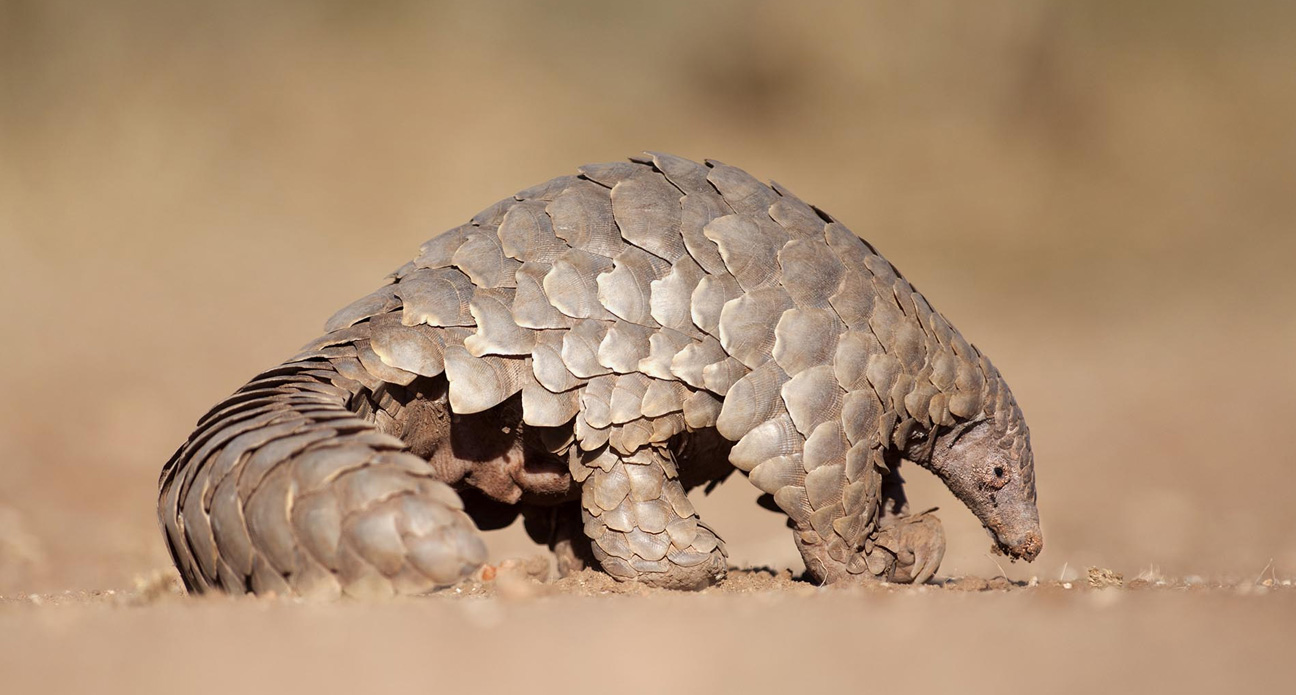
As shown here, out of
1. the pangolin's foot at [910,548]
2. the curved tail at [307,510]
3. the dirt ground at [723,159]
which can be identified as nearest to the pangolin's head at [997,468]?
the pangolin's foot at [910,548]

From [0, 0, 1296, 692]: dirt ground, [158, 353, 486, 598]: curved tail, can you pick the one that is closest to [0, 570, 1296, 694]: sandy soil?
[158, 353, 486, 598]: curved tail

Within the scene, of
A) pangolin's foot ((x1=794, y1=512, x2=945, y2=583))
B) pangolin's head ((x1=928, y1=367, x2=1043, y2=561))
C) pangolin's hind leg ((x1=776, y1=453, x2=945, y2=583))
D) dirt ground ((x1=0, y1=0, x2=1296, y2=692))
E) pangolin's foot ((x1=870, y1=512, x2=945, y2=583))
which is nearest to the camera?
pangolin's hind leg ((x1=776, y1=453, x2=945, y2=583))

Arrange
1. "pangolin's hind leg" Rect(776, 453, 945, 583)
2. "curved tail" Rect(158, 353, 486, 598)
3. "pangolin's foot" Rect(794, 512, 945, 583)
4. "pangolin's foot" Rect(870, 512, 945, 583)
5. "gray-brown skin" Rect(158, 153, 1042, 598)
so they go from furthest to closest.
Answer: "pangolin's foot" Rect(870, 512, 945, 583)
"pangolin's foot" Rect(794, 512, 945, 583)
"pangolin's hind leg" Rect(776, 453, 945, 583)
"gray-brown skin" Rect(158, 153, 1042, 598)
"curved tail" Rect(158, 353, 486, 598)

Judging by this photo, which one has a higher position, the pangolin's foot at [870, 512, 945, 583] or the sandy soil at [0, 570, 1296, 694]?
the pangolin's foot at [870, 512, 945, 583]

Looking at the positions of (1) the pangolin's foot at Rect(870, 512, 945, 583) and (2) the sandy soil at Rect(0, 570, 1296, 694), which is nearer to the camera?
(2) the sandy soil at Rect(0, 570, 1296, 694)

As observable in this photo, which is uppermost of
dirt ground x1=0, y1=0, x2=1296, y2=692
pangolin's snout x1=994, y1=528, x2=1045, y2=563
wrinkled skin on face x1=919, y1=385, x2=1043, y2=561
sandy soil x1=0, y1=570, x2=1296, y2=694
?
dirt ground x1=0, y1=0, x2=1296, y2=692

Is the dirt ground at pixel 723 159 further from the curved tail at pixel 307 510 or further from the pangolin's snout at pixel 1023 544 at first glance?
the curved tail at pixel 307 510

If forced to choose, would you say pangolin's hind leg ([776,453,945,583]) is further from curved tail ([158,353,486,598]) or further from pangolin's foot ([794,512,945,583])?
curved tail ([158,353,486,598])
